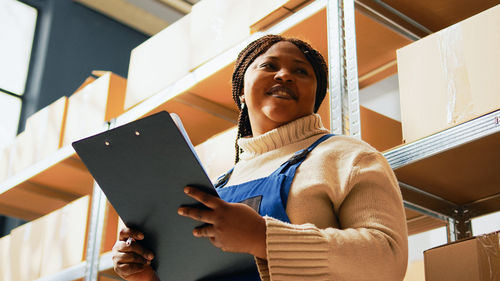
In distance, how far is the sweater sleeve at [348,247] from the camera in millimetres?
857

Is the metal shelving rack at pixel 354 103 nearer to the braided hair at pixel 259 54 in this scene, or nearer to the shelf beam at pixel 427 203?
the shelf beam at pixel 427 203

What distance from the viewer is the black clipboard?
856mm

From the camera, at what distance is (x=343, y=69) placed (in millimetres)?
1677

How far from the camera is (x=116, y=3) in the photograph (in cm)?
455

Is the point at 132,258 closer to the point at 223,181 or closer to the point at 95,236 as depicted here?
the point at 223,181

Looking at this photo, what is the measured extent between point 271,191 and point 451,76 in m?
0.62

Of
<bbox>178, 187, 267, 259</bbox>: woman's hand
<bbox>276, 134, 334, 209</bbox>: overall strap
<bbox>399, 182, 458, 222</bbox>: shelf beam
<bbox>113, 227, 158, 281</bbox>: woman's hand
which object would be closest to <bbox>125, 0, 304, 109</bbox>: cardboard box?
<bbox>399, 182, 458, 222</bbox>: shelf beam

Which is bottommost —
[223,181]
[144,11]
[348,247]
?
[348,247]

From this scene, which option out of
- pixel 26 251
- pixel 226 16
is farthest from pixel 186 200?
pixel 26 251

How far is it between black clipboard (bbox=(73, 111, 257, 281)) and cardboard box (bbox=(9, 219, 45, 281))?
1.91 meters

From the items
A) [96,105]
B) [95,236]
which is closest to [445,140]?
[95,236]

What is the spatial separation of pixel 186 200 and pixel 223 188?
321mm

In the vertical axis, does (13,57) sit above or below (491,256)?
above

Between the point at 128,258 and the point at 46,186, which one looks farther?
the point at 46,186
